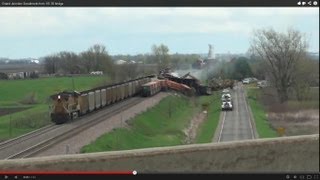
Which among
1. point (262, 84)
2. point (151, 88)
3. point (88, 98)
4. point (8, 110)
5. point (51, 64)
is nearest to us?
point (8, 110)

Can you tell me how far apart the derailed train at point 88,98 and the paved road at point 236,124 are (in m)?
0.51

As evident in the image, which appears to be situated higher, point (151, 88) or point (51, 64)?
point (51, 64)

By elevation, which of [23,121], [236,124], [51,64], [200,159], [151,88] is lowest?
[200,159]

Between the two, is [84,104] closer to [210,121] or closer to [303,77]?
[210,121]

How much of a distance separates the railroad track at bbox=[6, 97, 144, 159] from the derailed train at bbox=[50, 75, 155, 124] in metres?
0.04

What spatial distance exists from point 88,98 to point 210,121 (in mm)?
732

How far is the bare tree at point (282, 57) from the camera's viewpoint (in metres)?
2.43

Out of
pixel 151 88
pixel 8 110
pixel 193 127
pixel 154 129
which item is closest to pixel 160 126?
pixel 154 129

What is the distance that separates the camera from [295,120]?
256cm

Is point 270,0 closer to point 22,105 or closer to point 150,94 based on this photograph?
point 150,94

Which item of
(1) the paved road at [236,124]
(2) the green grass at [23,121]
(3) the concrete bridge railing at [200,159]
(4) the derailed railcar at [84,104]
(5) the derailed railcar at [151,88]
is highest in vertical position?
(5) the derailed railcar at [151,88]

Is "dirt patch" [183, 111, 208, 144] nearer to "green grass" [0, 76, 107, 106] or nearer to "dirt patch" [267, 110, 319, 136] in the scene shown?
"dirt patch" [267, 110, 319, 136]

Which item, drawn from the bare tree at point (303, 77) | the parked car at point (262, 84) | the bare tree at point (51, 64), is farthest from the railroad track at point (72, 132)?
the bare tree at point (303, 77)

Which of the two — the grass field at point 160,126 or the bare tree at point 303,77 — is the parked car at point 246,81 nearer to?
the grass field at point 160,126
